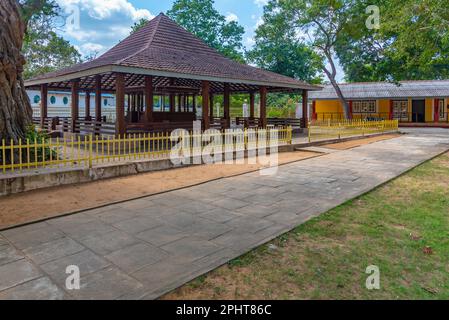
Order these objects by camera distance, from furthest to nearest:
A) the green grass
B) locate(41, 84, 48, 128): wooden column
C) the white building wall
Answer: the white building wall < locate(41, 84, 48, 128): wooden column < the green grass

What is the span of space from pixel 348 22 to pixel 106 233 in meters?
27.8

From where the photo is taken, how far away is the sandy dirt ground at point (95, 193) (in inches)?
238

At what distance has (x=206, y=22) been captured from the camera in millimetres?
39531

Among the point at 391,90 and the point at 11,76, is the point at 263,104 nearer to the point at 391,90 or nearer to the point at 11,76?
the point at 11,76

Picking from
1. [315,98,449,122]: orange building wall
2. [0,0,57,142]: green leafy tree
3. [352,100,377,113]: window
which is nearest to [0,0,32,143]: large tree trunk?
[0,0,57,142]: green leafy tree

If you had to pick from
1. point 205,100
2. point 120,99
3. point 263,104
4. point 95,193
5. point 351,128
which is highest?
point 263,104

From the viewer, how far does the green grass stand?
11.2 feet

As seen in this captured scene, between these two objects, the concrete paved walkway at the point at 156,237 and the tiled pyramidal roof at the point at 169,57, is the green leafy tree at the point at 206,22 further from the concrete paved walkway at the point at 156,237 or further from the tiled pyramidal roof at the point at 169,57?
the concrete paved walkway at the point at 156,237

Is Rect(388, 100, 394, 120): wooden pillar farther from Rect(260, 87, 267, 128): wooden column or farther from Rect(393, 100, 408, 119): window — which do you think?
Rect(260, 87, 267, 128): wooden column

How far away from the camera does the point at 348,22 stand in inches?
1076

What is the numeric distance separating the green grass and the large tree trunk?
7.70 metres

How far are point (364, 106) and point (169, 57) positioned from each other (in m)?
28.6

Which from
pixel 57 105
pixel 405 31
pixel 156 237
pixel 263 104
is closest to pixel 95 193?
pixel 156 237
